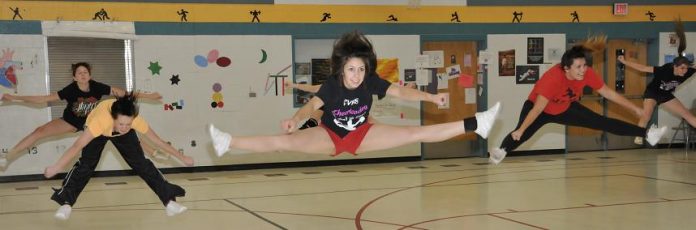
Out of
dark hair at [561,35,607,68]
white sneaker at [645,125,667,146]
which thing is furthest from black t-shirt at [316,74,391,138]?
white sneaker at [645,125,667,146]

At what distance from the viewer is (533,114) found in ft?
30.2

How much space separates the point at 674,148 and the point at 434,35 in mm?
6907

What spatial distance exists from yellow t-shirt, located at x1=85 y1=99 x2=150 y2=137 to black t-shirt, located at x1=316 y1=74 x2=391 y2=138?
227 centimetres

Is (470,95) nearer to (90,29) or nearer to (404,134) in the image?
(90,29)

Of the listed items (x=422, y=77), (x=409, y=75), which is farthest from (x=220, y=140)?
(x=422, y=77)

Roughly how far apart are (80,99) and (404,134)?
220 inches

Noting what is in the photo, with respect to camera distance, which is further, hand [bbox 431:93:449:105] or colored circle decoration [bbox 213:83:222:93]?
colored circle decoration [bbox 213:83:222:93]

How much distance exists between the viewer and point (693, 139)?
17.3 meters

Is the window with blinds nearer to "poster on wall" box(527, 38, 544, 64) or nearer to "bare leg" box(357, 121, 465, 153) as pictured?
"bare leg" box(357, 121, 465, 153)

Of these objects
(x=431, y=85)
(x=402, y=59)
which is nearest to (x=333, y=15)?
(x=402, y=59)

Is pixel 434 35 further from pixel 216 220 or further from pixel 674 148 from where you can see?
pixel 216 220

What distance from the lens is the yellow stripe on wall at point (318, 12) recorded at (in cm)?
1355

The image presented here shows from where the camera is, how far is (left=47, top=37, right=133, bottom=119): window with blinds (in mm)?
13727

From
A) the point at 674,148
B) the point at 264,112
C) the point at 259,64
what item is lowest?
the point at 674,148
